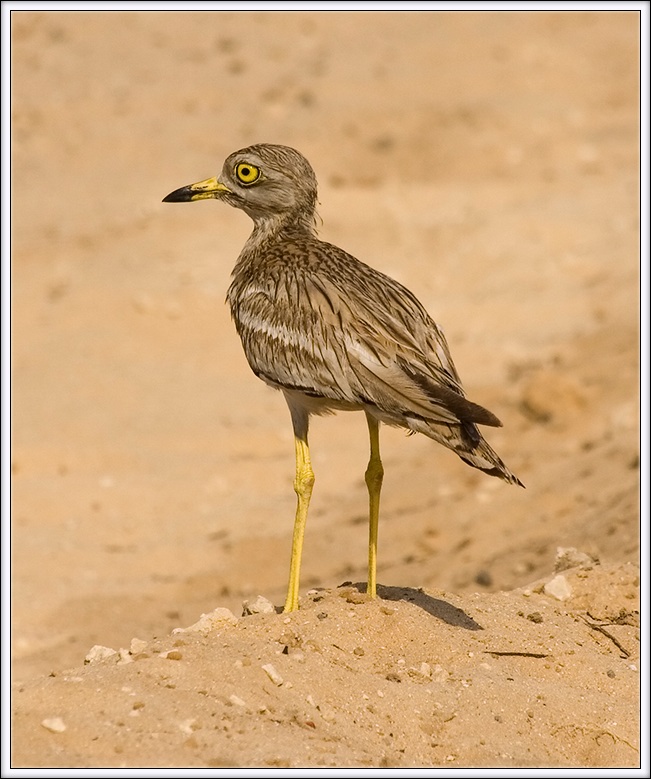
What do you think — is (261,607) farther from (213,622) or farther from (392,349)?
(392,349)

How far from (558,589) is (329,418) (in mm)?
7342

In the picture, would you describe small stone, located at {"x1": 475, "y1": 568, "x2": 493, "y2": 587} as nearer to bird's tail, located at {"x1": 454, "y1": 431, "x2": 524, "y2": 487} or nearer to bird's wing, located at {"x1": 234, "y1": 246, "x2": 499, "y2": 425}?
bird's wing, located at {"x1": 234, "y1": 246, "x2": 499, "y2": 425}

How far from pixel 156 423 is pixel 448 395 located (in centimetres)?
878

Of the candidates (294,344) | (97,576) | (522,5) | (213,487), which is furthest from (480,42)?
(294,344)

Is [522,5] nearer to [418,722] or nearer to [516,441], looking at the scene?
[516,441]

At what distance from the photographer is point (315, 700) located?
19.7 feet

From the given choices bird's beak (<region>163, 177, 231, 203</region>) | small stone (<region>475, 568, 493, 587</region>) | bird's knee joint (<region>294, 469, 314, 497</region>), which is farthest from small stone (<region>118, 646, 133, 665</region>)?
small stone (<region>475, 568, 493, 587</region>)

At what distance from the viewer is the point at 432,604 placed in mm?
7137

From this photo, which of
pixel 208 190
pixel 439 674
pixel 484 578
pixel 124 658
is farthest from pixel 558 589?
pixel 208 190

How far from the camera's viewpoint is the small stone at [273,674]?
605 cm

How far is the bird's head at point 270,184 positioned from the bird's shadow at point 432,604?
7.50ft

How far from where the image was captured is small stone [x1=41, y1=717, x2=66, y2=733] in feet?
17.7

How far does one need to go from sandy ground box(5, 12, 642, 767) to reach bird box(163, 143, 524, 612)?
962 millimetres

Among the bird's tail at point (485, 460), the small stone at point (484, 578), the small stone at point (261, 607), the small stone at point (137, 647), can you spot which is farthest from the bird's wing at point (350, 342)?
the small stone at point (484, 578)
